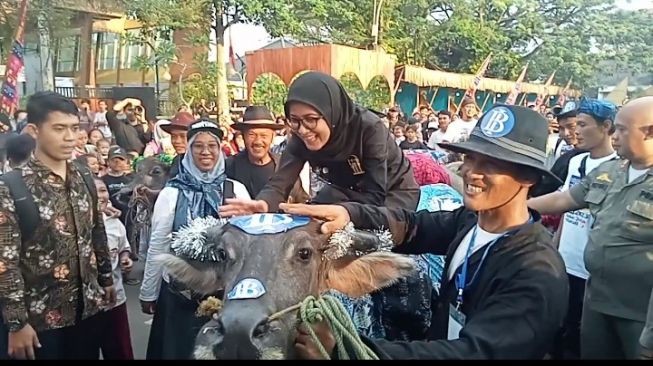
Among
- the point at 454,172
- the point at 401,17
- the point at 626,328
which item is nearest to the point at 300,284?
the point at 626,328

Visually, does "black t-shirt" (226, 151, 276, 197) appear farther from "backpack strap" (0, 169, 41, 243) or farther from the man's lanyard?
the man's lanyard

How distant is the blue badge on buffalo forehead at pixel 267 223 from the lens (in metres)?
2.22

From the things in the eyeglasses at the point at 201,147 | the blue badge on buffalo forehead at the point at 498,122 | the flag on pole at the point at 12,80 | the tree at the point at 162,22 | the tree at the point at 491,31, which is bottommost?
the eyeglasses at the point at 201,147

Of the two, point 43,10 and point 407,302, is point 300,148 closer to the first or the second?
point 407,302

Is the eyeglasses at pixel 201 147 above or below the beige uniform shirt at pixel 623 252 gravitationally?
above

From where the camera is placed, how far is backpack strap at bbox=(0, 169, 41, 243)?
2.98m

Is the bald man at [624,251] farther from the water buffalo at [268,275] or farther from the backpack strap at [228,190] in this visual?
the backpack strap at [228,190]

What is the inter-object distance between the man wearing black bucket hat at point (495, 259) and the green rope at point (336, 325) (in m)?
0.04

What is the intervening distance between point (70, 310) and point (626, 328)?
2.76 m

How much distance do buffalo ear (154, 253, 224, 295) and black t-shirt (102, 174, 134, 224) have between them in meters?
4.22

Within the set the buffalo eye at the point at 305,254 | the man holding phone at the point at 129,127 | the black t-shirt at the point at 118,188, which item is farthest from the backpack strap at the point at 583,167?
the man holding phone at the point at 129,127

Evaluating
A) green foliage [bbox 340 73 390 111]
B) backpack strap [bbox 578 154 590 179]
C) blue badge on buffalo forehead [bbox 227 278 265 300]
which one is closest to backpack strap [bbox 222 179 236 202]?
blue badge on buffalo forehead [bbox 227 278 265 300]

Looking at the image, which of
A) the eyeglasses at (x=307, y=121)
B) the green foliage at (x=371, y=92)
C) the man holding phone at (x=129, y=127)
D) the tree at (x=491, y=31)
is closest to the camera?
the eyeglasses at (x=307, y=121)

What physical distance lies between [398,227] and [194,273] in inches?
33.9
